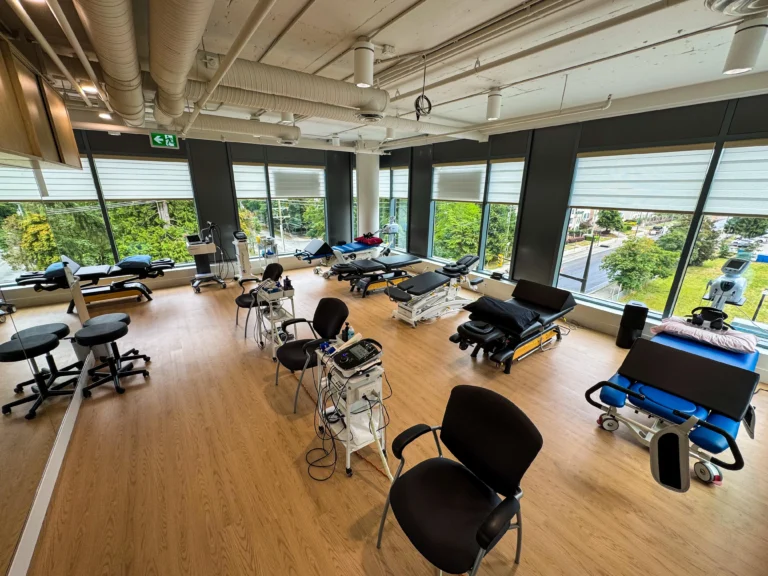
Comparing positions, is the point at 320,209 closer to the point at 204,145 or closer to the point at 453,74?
the point at 204,145

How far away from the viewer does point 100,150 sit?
5.41 meters

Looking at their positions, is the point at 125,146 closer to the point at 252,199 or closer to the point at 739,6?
the point at 252,199

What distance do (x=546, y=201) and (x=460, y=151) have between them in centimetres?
210

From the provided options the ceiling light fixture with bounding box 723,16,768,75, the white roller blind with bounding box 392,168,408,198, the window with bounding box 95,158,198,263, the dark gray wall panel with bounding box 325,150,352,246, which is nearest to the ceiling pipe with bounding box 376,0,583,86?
the ceiling light fixture with bounding box 723,16,768,75

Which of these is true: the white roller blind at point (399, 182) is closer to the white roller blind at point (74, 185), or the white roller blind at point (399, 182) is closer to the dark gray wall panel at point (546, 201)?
the dark gray wall panel at point (546, 201)

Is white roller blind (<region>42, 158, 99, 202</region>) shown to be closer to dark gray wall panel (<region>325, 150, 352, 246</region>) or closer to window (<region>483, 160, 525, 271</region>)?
dark gray wall panel (<region>325, 150, 352, 246</region>)

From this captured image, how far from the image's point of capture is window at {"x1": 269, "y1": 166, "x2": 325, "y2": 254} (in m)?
7.40

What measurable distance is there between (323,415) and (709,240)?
15.6 feet

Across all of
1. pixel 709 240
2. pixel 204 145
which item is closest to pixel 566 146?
pixel 709 240

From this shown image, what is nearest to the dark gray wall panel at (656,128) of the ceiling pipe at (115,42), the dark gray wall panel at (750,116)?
the dark gray wall panel at (750,116)

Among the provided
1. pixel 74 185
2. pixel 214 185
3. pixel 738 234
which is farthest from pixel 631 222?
pixel 74 185

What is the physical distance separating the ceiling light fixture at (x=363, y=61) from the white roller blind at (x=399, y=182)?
5.09 metres

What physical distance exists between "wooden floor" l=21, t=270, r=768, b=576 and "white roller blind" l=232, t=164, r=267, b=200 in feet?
15.6

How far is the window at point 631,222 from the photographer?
374 centimetres
